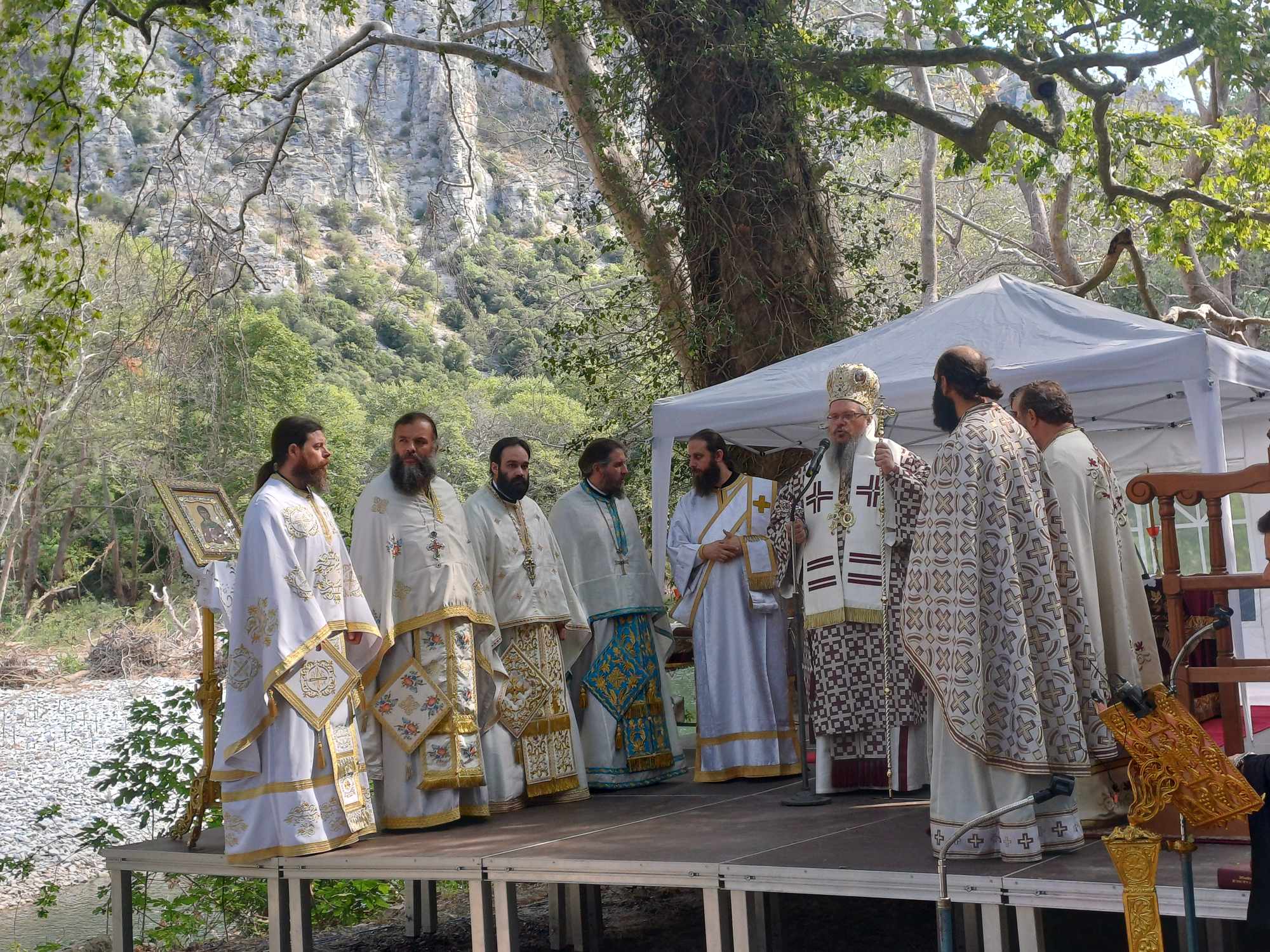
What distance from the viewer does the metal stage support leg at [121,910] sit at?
5824mm

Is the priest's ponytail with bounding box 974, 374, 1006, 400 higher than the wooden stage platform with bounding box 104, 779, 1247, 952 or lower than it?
higher

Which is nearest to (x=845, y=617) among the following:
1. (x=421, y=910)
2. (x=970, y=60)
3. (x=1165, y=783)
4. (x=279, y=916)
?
(x=279, y=916)

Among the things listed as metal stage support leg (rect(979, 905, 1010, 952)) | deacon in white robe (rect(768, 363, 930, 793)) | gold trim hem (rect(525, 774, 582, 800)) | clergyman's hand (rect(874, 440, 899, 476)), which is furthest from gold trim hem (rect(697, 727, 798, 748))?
metal stage support leg (rect(979, 905, 1010, 952))

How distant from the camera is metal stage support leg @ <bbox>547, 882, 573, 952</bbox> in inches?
241

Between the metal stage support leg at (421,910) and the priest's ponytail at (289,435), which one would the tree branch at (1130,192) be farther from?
the metal stage support leg at (421,910)

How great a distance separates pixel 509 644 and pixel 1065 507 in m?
2.86

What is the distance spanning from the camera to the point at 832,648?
5.81 meters

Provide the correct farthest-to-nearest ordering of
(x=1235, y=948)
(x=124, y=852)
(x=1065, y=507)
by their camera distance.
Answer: (x=124, y=852) → (x=1065, y=507) → (x=1235, y=948)

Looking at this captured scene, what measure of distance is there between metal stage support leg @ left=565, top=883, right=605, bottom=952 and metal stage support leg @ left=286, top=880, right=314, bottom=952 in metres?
1.29

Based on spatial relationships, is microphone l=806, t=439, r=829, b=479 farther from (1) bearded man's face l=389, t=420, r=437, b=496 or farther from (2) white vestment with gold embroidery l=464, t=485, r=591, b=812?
(1) bearded man's face l=389, t=420, r=437, b=496

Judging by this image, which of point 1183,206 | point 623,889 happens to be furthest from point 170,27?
point 1183,206

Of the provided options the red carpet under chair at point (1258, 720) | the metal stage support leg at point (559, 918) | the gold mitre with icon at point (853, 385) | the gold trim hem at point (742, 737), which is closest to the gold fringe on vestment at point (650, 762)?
the gold trim hem at point (742, 737)

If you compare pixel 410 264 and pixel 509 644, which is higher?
pixel 410 264

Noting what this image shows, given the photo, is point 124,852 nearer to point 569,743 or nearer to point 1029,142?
point 569,743
